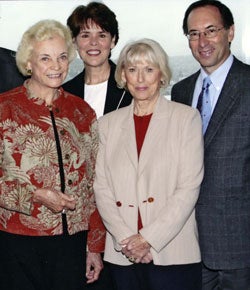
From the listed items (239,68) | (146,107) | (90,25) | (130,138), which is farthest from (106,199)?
(90,25)

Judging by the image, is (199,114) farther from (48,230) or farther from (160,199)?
(48,230)

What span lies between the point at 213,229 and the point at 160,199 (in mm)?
332

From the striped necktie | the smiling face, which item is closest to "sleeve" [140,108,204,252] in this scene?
the striped necktie

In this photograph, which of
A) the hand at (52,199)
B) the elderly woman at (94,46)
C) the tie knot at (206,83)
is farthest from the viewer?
the elderly woman at (94,46)

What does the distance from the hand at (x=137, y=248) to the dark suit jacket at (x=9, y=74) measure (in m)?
1.06

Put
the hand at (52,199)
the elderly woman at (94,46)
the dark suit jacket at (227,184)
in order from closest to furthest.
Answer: the hand at (52,199), the dark suit jacket at (227,184), the elderly woman at (94,46)

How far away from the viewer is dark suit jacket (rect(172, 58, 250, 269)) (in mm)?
2361

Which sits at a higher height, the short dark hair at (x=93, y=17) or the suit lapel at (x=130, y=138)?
the short dark hair at (x=93, y=17)

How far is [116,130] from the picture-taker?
7.97 ft

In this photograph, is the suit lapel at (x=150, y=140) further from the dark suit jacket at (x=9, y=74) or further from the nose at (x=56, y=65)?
the dark suit jacket at (x=9, y=74)

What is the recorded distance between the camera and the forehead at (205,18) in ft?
8.73

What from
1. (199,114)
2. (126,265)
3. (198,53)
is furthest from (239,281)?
(198,53)

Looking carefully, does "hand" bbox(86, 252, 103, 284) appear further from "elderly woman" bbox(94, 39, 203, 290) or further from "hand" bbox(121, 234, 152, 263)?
"hand" bbox(121, 234, 152, 263)

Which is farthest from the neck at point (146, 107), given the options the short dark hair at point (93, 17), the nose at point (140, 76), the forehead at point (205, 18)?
the short dark hair at point (93, 17)
